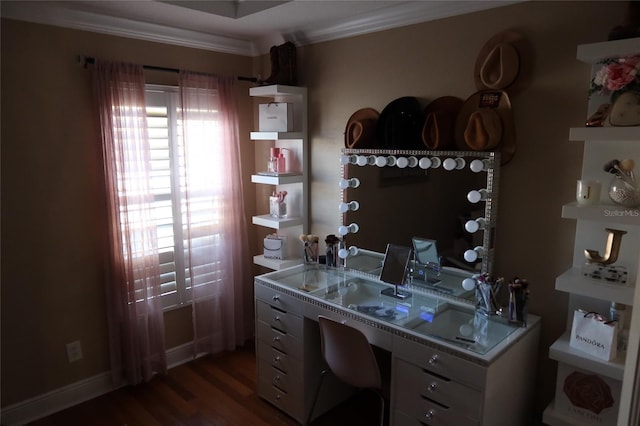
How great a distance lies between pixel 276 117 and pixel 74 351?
6.39 feet

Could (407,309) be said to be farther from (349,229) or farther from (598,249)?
(598,249)

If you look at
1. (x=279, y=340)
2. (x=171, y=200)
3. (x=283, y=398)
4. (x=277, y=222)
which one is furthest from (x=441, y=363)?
(x=171, y=200)

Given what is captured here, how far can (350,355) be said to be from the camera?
2119mm

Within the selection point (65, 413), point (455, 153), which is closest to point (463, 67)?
point (455, 153)

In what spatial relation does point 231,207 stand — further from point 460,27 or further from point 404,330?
point 460,27

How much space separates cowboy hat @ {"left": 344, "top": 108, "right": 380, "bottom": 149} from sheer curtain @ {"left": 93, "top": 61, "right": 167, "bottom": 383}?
49.7 inches

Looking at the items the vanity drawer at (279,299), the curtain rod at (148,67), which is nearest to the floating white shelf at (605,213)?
the vanity drawer at (279,299)

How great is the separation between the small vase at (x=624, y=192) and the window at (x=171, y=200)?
93.4 inches

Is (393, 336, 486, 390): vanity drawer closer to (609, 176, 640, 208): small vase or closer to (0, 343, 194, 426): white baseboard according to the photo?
(609, 176, 640, 208): small vase

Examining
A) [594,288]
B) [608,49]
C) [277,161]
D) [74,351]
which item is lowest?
[74,351]

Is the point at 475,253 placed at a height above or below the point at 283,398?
above

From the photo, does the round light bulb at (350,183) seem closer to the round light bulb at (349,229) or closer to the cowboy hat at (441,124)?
the round light bulb at (349,229)

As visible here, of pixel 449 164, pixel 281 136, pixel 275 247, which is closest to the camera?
pixel 449 164

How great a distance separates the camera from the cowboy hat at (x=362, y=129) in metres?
2.63
